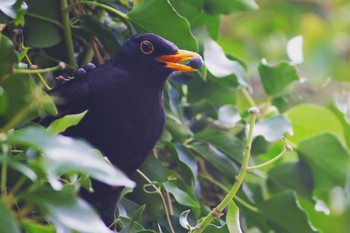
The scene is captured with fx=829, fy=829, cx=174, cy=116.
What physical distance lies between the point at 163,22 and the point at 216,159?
53 centimetres

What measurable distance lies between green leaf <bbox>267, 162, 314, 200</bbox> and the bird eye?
0.69m

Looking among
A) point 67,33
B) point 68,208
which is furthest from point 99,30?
point 68,208

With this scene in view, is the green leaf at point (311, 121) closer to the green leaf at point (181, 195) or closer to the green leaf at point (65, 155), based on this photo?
A: the green leaf at point (181, 195)

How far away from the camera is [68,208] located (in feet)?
4.68

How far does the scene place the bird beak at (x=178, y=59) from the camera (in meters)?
2.32

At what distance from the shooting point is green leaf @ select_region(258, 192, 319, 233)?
2.55 meters

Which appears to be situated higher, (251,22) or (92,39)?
(92,39)

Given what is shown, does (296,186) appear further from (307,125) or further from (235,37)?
(235,37)

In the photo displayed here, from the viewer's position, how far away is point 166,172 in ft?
8.26

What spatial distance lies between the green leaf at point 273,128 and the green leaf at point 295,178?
0.85 ft

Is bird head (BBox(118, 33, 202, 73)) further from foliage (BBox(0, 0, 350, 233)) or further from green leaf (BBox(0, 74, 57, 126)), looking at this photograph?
green leaf (BBox(0, 74, 57, 126))

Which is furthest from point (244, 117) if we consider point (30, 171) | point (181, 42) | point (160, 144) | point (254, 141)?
point (30, 171)

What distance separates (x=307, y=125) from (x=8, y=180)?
1.45m

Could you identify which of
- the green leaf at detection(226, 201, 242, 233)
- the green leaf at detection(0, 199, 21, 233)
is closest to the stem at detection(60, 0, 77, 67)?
the green leaf at detection(226, 201, 242, 233)
